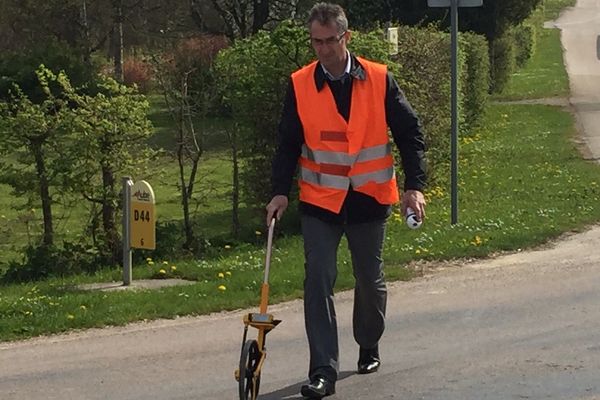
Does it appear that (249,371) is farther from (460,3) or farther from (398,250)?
(460,3)

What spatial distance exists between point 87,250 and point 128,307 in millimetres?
3371

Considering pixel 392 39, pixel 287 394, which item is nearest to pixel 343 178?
pixel 287 394

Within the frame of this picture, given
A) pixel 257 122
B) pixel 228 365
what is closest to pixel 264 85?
pixel 257 122

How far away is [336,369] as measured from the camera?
21.5 ft

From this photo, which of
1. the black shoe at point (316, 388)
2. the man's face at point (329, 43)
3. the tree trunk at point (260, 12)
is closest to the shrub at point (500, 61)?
the tree trunk at point (260, 12)

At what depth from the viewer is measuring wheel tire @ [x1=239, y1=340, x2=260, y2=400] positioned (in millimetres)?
6043

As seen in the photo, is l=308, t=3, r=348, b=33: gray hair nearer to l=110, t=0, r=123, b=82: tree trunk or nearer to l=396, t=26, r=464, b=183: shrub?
l=396, t=26, r=464, b=183: shrub

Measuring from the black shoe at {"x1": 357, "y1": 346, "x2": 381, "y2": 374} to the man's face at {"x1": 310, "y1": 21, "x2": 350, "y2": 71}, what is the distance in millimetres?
1680

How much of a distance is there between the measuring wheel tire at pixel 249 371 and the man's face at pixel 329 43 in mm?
1473

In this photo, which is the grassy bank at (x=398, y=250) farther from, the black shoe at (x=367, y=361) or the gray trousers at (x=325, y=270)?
Answer: the gray trousers at (x=325, y=270)

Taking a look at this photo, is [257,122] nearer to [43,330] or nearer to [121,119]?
[121,119]

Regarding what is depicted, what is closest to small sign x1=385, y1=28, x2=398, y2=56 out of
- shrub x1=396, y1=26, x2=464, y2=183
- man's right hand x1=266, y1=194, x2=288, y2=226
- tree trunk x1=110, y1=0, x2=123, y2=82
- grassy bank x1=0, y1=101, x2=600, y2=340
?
shrub x1=396, y1=26, x2=464, y2=183

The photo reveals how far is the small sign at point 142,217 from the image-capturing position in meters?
10.4

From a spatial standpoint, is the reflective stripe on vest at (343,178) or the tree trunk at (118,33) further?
the tree trunk at (118,33)
